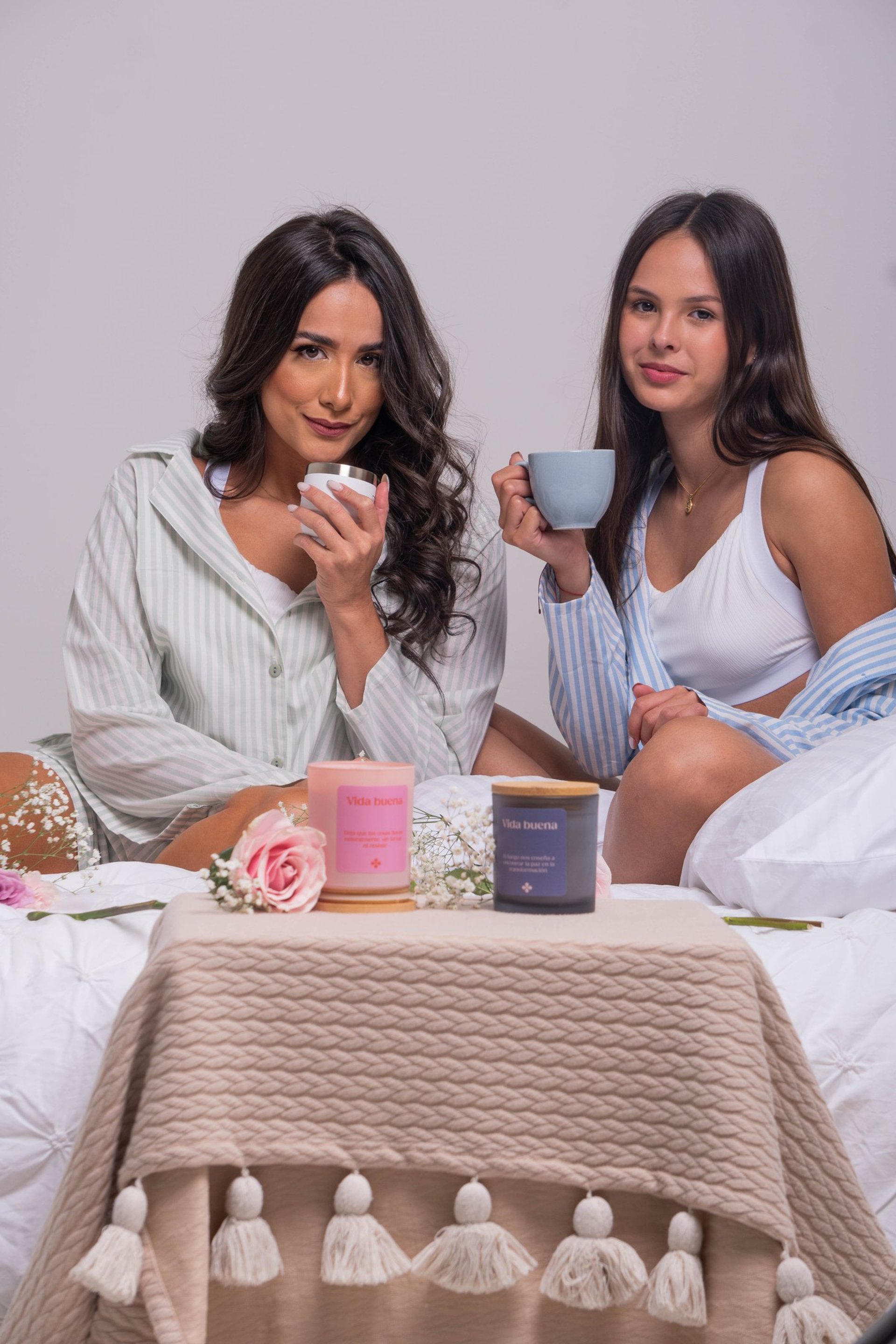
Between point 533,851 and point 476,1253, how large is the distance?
0.26m

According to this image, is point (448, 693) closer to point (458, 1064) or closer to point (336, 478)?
point (336, 478)

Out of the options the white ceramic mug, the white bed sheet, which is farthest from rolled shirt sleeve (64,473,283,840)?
the white bed sheet

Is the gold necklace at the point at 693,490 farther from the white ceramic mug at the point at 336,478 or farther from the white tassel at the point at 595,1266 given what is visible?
the white tassel at the point at 595,1266

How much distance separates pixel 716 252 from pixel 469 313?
110cm

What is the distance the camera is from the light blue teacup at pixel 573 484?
5.26ft

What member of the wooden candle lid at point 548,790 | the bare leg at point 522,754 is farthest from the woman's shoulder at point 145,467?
the wooden candle lid at point 548,790

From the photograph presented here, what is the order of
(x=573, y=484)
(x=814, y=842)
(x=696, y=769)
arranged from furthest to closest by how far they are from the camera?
(x=573, y=484)
(x=696, y=769)
(x=814, y=842)

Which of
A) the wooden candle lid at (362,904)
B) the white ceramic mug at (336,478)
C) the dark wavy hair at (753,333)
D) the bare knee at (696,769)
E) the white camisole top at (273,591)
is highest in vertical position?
the dark wavy hair at (753,333)

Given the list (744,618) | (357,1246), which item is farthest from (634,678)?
(357,1246)

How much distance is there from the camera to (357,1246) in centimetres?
81

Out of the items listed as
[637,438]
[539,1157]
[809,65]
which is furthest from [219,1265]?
→ [809,65]

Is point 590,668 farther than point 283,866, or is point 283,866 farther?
point 590,668

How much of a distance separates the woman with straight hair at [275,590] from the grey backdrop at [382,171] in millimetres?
960

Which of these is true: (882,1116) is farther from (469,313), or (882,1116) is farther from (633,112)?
(633,112)
